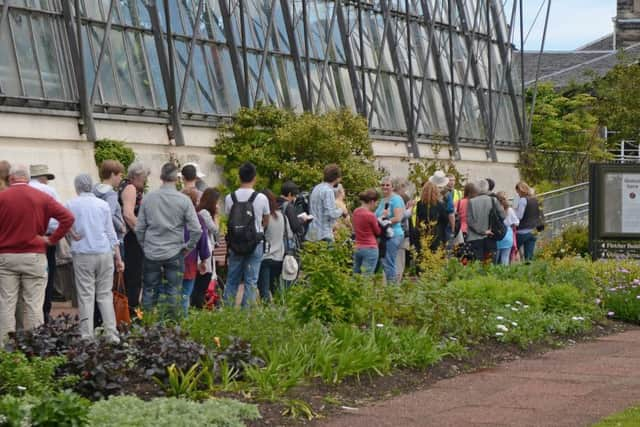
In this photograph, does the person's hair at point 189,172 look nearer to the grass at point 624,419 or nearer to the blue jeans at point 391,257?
the blue jeans at point 391,257

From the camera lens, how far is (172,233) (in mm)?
14484

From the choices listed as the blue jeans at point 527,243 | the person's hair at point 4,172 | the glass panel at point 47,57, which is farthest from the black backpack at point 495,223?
the glass panel at point 47,57

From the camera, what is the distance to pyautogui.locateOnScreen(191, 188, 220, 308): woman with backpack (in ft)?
52.6

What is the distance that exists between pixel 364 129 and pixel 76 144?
30.0 ft

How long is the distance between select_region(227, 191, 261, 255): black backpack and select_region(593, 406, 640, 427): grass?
7004mm

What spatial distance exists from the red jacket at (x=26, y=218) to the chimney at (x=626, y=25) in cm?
7814

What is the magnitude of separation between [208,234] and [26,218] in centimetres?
334

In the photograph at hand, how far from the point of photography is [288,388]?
34.9 feet

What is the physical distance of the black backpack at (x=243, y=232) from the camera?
1636cm

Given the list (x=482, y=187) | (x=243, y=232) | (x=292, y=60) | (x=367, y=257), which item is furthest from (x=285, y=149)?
(x=243, y=232)

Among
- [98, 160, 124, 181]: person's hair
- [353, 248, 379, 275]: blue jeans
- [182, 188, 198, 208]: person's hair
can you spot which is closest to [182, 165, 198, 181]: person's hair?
[182, 188, 198, 208]: person's hair

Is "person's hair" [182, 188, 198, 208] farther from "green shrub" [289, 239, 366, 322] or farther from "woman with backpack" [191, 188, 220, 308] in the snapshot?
"green shrub" [289, 239, 366, 322]

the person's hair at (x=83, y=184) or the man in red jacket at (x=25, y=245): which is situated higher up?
the person's hair at (x=83, y=184)

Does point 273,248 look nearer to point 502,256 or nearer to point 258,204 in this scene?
point 258,204
